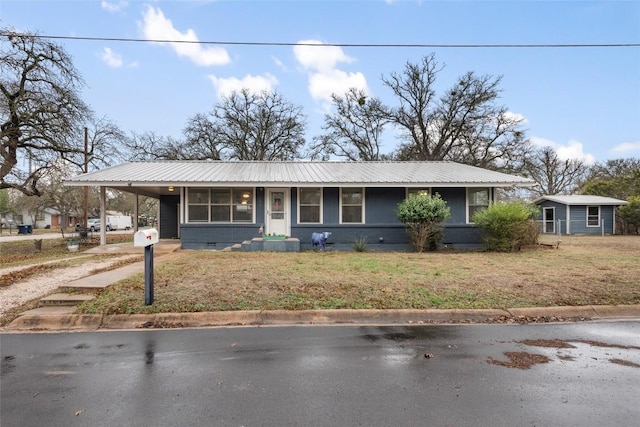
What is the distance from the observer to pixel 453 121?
31.2 m

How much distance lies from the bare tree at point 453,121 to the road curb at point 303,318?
2721 centimetres

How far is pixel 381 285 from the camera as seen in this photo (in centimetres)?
677

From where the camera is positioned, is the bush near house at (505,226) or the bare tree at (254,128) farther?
the bare tree at (254,128)

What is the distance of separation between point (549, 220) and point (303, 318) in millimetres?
28074

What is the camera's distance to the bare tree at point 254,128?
3275cm

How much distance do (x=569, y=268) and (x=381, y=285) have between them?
542cm

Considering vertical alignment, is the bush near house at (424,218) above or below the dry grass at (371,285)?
above

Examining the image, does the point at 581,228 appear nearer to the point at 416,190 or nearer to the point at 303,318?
the point at 416,190

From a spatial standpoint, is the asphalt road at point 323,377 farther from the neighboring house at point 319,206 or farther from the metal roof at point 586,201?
the metal roof at point 586,201

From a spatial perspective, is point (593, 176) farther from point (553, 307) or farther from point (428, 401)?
point (428, 401)

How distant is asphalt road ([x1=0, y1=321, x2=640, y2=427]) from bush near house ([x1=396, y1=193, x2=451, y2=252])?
826 cm

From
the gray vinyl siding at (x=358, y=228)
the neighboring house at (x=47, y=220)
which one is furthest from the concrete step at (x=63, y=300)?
the neighboring house at (x=47, y=220)

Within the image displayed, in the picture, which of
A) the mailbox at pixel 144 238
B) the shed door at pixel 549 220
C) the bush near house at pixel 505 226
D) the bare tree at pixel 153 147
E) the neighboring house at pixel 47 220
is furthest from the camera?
the neighboring house at pixel 47 220

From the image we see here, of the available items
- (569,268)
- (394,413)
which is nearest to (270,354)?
(394,413)
